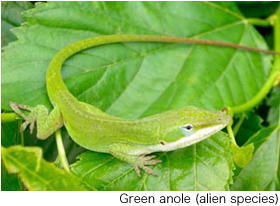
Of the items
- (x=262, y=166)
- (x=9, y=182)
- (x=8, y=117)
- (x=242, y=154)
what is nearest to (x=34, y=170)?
(x=9, y=182)

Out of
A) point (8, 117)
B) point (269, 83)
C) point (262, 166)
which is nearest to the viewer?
point (8, 117)

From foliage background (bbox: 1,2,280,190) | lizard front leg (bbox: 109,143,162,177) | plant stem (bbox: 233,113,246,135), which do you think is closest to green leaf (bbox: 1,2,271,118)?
foliage background (bbox: 1,2,280,190)

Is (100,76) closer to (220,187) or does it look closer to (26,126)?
(26,126)

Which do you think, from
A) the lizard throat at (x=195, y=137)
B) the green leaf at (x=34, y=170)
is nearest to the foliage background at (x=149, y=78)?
the lizard throat at (x=195, y=137)

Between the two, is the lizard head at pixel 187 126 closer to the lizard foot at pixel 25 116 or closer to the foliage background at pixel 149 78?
the foliage background at pixel 149 78

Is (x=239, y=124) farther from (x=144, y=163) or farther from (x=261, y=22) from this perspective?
(x=261, y=22)

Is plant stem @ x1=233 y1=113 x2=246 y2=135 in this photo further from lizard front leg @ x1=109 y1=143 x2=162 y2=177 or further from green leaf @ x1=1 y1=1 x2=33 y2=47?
green leaf @ x1=1 y1=1 x2=33 y2=47
